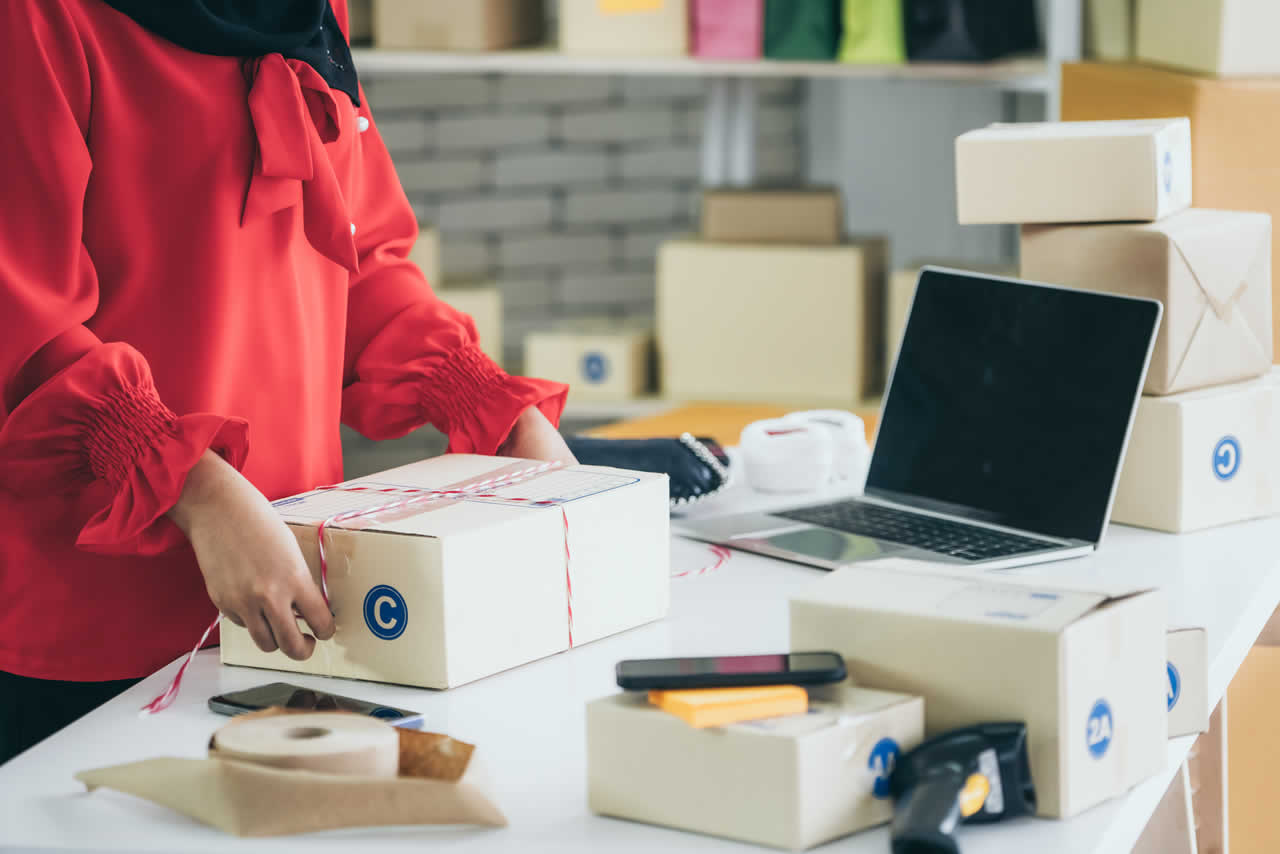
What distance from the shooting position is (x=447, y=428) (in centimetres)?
133

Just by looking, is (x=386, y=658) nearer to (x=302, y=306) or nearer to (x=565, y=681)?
(x=565, y=681)

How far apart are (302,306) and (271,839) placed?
1.72ft

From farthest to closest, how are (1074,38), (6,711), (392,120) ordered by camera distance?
(392,120) < (1074,38) < (6,711)

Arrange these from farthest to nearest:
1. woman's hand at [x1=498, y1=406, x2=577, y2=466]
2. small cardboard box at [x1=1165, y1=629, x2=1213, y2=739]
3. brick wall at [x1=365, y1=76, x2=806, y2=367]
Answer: brick wall at [x1=365, y1=76, x2=806, y2=367] < woman's hand at [x1=498, y1=406, x2=577, y2=466] < small cardboard box at [x1=1165, y1=629, x2=1213, y2=739]

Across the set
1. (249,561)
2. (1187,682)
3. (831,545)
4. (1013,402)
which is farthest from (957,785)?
(1013,402)

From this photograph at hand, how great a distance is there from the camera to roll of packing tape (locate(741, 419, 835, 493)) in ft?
5.10

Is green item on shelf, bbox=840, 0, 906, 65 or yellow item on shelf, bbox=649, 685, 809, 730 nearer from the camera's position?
yellow item on shelf, bbox=649, 685, 809, 730

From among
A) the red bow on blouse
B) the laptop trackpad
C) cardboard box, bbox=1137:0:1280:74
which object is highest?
cardboard box, bbox=1137:0:1280:74

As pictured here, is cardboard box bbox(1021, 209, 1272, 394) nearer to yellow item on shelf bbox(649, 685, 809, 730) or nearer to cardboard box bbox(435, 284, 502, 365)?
yellow item on shelf bbox(649, 685, 809, 730)

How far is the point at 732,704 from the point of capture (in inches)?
31.1

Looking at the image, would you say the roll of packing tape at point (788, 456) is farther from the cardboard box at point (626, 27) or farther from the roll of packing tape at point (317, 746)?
the cardboard box at point (626, 27)

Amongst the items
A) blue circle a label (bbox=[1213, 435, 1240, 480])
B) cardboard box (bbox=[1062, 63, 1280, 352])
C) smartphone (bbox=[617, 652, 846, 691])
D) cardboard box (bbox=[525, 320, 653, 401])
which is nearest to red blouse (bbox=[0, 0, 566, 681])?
smartphone (bbox=[617, 652, 846, 691])

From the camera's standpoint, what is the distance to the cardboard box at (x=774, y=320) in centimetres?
284

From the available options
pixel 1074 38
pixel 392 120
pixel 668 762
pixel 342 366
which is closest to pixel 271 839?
pixel 668 762
